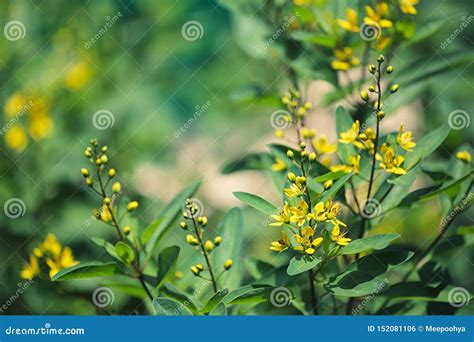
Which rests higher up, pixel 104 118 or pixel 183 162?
pixel 104 118

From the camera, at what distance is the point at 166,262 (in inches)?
61.0

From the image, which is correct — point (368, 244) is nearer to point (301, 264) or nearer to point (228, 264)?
point (301, 264)

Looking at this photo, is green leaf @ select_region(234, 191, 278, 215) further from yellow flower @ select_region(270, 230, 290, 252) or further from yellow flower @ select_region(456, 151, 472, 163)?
yellow flower @ select_region(456, 151, 472, 163)

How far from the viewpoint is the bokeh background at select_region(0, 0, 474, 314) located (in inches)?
81.4

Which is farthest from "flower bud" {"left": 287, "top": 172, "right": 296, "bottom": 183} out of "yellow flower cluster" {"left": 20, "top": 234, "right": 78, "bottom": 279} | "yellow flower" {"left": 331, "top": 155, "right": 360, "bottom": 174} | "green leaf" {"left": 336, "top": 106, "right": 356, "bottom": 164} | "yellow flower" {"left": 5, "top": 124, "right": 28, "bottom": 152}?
"yellow flower" {"left": 5, "top": 124, "right": 28, "bottom": 152}

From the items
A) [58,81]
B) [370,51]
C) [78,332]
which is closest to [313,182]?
[370,51]

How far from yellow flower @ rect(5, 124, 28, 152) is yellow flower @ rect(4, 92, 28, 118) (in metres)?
0.05

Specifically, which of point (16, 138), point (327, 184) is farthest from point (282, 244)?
point (16, 138)

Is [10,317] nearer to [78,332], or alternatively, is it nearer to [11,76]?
[78,332]

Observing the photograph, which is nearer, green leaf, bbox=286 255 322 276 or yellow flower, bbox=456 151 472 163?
green leaf, bbox=286 255 322 276

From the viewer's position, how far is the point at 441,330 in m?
1.74

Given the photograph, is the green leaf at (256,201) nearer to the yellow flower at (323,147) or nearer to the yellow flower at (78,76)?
the yellow flower at (323,147)

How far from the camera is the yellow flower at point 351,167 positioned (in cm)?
153

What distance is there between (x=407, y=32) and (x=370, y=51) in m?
0.11
